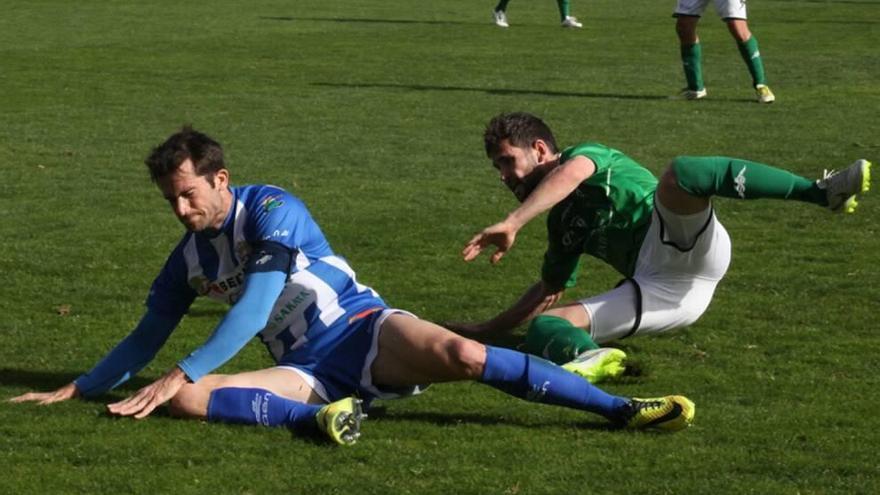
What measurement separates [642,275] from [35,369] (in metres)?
2.82

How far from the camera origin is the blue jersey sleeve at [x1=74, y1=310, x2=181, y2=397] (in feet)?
22.0

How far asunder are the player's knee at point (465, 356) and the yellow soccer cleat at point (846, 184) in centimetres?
185

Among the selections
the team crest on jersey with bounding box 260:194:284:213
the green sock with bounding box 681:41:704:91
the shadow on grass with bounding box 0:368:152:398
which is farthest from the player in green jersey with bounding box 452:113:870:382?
the green sock with bounding box 681:41:704:91

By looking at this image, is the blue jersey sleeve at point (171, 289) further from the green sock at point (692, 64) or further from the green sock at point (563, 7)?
the green sock at point (563, 7)

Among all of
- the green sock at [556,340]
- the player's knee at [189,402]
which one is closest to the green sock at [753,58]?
the green sock at [556,340]

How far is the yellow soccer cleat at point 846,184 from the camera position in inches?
271

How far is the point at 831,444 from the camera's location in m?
6.05

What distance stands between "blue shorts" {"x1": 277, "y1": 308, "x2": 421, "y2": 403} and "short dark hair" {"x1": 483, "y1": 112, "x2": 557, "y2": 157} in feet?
3.26

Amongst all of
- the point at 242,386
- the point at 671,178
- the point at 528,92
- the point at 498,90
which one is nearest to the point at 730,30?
the point at 528,92

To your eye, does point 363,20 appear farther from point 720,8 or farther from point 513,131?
point 513,131

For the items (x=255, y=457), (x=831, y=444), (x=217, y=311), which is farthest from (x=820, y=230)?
(x=255, y=457)

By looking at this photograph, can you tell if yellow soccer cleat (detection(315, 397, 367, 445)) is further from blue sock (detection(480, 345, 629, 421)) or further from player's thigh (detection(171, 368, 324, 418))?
blue sock (detection(480, 345, 629, 421))

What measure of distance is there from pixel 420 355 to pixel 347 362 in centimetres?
39

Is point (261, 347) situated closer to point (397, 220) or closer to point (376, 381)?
point (376, 381)
